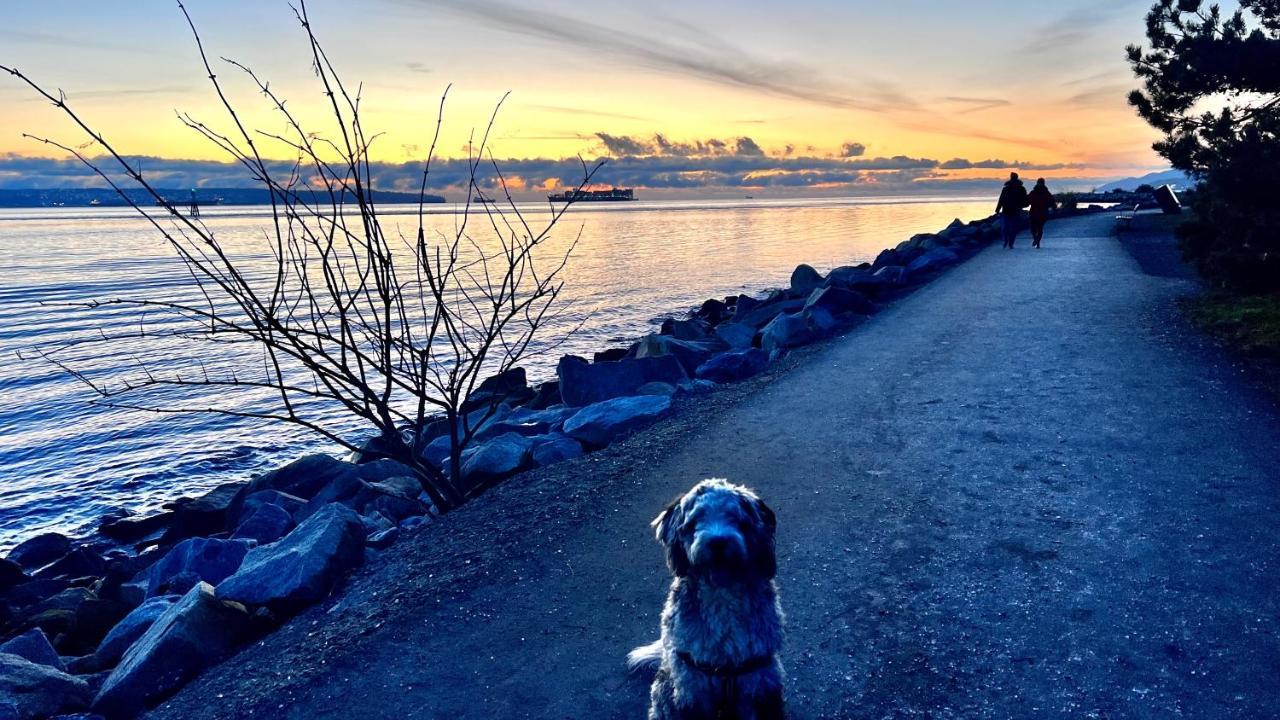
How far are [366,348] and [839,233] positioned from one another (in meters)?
50.4

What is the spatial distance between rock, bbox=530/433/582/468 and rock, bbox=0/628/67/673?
4.01m

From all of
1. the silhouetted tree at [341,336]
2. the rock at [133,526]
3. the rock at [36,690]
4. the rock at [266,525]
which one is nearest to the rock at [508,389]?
the silhouetted tree at [341,336]

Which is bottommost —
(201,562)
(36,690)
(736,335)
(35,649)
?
(201,562)

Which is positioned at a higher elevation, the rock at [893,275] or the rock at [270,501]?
the rock at [893,275]

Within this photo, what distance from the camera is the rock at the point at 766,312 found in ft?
59.7

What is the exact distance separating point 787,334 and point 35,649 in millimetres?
10170

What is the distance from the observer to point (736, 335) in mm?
15781

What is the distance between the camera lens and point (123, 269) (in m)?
39.2

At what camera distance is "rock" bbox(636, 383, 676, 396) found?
1073cm

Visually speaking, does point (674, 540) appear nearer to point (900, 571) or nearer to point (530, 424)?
point (900, 571)

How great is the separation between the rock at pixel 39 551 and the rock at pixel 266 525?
3.02 metres

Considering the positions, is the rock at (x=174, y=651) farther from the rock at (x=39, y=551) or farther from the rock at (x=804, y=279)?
the rock at (x=804, y=279)

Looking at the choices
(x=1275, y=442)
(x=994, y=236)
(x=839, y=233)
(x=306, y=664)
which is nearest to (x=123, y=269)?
(x=994, y=236)

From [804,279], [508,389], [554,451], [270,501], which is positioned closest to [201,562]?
[270,501]
